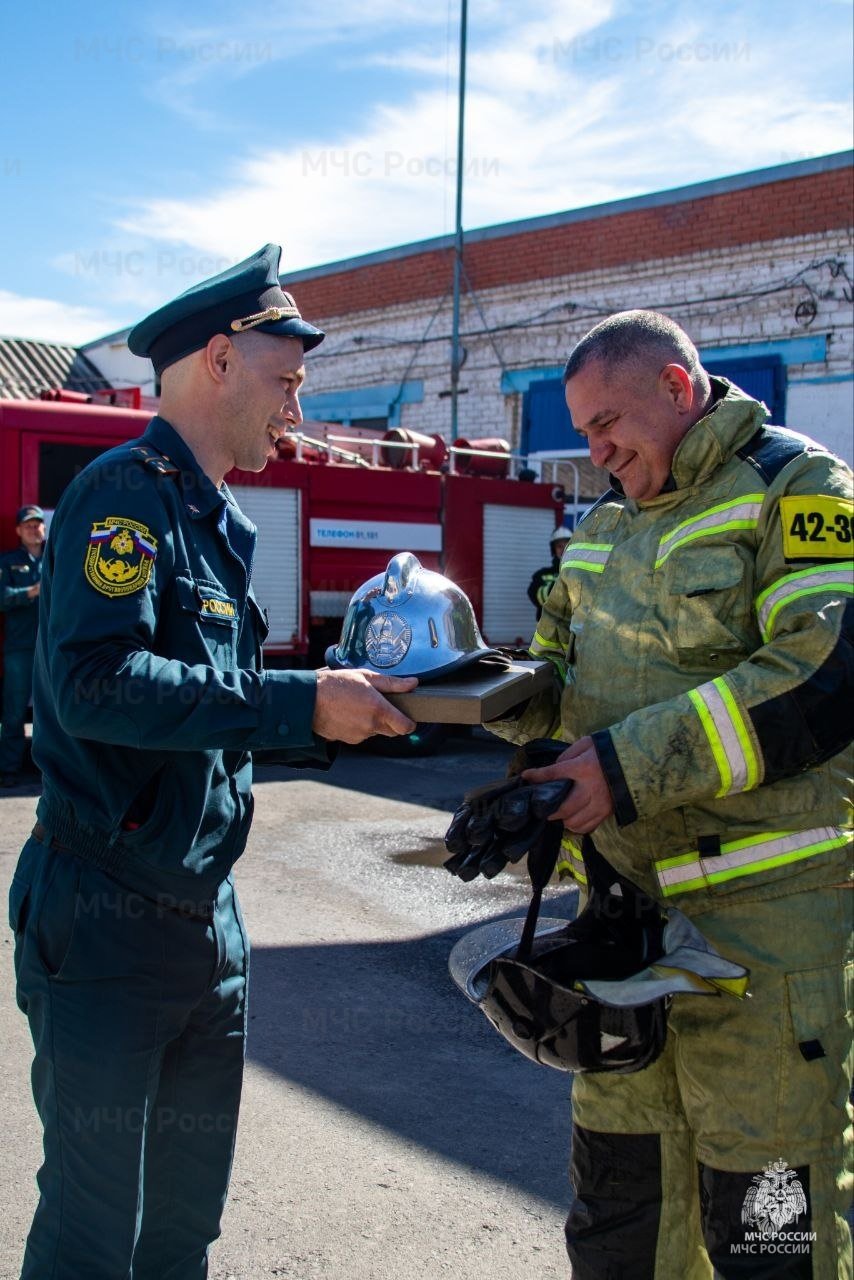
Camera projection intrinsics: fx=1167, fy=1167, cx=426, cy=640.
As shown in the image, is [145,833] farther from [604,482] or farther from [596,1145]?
[604,482]

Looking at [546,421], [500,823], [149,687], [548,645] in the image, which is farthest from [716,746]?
[546,421]

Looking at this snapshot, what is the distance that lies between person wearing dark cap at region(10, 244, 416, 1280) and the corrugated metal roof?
19830 millimetres

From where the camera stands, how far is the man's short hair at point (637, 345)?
2238 millimetres

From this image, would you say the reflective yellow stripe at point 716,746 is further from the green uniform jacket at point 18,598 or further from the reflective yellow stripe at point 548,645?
the green uniform jacket at point 18,598

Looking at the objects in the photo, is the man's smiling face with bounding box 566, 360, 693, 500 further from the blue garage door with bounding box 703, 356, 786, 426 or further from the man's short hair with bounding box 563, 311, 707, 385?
the blue garage door with bounding box 703, 356, 786, 426

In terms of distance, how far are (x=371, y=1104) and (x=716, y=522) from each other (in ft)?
7.85

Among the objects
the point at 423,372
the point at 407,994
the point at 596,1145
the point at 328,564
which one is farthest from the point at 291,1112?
the point at 423,372

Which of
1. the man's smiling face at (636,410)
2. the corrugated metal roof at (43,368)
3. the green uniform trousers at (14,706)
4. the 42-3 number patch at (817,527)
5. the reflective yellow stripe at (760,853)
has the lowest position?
the green uniform trousers at (14,706)

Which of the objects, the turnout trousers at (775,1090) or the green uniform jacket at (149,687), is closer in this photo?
the green uniform jacket at (149,687)

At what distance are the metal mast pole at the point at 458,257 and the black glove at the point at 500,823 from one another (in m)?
13.4

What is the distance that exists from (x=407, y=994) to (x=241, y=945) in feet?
8.53

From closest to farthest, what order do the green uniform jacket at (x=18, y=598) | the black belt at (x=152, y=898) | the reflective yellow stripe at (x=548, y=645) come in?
1. the black belt at (x=152, y=898)
2. the reflective yellow stripe at (x=548, y=645)
3. the green uniform jacket at (x=18, y=598)

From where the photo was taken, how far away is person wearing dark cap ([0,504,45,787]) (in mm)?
8766

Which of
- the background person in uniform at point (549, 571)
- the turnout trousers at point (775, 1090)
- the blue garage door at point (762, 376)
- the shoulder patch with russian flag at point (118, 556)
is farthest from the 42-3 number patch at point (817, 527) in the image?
the blue garage door at point (762, 376)
